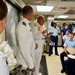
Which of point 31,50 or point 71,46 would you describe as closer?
point 31,50

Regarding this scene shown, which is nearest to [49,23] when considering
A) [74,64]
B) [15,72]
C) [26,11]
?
[74,64]

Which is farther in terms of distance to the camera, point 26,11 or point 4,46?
point 26,11

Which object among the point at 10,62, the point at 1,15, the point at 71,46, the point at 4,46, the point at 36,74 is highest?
the point at 1,15

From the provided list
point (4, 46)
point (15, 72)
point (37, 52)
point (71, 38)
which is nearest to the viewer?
point (4, 46)

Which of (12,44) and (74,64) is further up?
(12,44)

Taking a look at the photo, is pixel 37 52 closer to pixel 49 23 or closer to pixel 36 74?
pixel 36 74

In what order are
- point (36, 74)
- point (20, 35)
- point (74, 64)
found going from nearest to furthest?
point (20, 35) → point (36, 74) → point (74, 64)

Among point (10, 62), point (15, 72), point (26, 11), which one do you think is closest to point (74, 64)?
point (26, 11)

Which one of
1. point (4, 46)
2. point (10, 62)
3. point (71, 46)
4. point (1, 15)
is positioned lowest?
point (71, 46)

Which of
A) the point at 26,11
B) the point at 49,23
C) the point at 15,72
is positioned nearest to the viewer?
the point at 15,72

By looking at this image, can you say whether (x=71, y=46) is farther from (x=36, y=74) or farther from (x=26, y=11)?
(x=26, y=11)

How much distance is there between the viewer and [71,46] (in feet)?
19.4

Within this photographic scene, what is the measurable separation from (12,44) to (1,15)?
182 centimetres

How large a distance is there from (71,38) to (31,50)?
3.28 m
